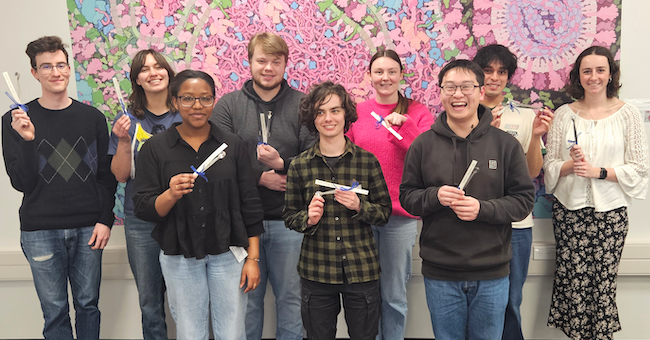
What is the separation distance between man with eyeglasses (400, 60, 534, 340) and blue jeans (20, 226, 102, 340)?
5.59ft

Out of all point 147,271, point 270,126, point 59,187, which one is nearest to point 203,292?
point 147,271

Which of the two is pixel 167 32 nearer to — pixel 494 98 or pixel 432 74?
pixel 432 74

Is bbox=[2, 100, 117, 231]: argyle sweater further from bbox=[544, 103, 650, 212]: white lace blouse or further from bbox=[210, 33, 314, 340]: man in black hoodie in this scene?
bbox=[544, 103, 650, 212]: white lace blouse

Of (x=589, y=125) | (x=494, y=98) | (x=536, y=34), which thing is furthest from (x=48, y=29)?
(x=589, y=125)

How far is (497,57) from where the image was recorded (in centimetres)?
236

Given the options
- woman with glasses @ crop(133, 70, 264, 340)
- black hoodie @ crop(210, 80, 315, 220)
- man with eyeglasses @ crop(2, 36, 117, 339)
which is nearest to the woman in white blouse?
black hoodie @ crop(210, 80, 315, 220)

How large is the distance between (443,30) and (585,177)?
1199 millimetres

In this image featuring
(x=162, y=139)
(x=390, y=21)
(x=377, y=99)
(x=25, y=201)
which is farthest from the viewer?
(x=390, y=21)

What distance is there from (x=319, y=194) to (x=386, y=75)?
2.58 feet

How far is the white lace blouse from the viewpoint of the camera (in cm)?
231

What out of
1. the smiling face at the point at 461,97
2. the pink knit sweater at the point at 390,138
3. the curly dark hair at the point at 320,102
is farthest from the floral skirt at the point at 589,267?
the curly dark hair at the point at 320,102

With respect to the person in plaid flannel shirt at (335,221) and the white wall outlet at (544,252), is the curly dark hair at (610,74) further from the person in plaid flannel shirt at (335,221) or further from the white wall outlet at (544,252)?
the person in plaid flannel shirt at (335,221)

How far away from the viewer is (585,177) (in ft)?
7.67

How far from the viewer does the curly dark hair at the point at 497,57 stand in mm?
2354
